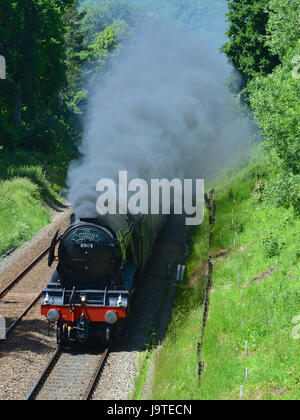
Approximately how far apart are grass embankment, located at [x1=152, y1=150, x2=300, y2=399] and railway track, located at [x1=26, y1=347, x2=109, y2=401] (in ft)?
4.59

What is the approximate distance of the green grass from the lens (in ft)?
74.2

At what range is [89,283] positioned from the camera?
42.1 feet

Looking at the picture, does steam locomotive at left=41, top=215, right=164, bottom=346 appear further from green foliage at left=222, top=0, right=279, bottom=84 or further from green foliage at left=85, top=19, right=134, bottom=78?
green foliage at left=85, top=19, right=134, bottom=78

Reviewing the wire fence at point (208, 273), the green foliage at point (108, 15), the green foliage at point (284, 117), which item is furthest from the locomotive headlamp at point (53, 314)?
the green foliage at point (108, 15)

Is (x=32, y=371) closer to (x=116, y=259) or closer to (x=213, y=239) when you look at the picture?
(x=116, y=259)

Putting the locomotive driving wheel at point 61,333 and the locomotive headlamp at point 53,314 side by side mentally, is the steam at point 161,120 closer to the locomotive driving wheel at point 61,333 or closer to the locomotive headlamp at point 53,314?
the locomotive headlamp at point 53,314

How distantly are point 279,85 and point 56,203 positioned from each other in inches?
762

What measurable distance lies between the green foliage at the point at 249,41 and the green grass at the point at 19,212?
43.0 feet

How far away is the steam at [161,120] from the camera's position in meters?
16.1

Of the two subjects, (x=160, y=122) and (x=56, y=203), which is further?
(x=56, y=203)

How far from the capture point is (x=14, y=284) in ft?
57.5

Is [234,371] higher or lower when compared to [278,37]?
lower
